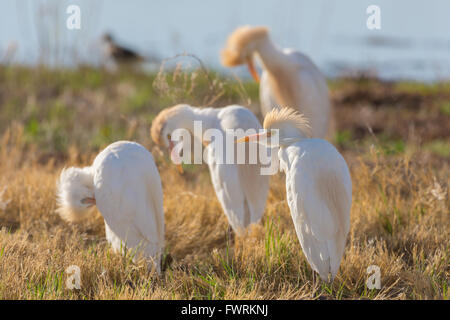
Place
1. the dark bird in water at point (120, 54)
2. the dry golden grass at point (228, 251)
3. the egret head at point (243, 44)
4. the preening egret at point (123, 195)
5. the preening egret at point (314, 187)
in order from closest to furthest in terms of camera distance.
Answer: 1. the preening egret at point (314, 187)
2. the dry golden grass at point (228, 251)
3. the preening egret at point (123, 195)
4. the egret head at point (243, 44)
5. the dark bird in water at point (120, 54)

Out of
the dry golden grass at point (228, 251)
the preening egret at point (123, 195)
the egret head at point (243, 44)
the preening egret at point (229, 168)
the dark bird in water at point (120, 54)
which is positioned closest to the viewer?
the dry golden grass at point (228, 251)

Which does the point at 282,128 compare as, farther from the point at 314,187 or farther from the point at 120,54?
the point at 120,54

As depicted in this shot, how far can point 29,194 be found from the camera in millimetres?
4762

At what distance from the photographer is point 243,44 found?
5.52m

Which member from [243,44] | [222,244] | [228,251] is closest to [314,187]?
[228,251]

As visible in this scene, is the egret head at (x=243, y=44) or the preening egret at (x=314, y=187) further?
the egret head at (x=243, y=44)

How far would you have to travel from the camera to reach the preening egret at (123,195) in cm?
372

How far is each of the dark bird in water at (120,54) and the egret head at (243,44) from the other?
8.57 metres

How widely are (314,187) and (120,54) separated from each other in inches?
452

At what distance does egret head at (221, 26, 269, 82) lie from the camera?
18.0 feet

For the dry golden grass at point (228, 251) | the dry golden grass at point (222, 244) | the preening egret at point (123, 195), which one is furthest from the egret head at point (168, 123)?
the dry golden grass at point (228, 251)

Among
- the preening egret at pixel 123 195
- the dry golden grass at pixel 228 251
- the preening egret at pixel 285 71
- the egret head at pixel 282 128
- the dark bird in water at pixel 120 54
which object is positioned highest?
the dark bird in water at pixel 120 54

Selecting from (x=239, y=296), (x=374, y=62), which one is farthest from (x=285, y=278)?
(x=374, y=62)

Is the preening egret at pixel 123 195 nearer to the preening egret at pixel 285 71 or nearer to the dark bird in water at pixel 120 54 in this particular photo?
the preening egret at pixel 285 71
